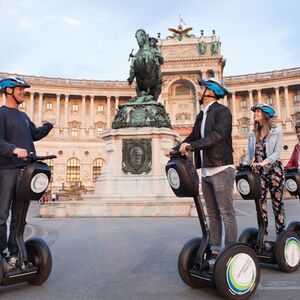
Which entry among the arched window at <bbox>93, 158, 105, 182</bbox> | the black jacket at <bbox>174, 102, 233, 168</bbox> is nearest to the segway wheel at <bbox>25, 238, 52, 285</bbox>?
the black jacket at <bbox>174, 102, 233, 168</bbox>

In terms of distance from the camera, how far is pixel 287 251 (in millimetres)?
4258

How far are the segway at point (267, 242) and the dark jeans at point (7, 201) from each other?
2.65 metres

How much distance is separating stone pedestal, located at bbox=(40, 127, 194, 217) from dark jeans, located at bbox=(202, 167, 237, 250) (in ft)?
25.7

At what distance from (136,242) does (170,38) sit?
67726 millimetres

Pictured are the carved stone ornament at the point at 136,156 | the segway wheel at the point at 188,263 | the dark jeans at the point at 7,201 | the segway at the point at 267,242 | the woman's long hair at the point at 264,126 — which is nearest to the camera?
the segway wheel at the point at 188,263

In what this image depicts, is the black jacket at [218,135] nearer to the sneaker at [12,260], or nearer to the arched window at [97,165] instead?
the sneaker at [12,260]

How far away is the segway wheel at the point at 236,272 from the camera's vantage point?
3.18 metres

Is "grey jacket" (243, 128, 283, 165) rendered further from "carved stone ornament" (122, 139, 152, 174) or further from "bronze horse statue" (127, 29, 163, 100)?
"bronze horse statue" (127, 29, 163, 100)

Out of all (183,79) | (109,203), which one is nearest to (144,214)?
(109,203)

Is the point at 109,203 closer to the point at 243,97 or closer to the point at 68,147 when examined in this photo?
the point at 68,147

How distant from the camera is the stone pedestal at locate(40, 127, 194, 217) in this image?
11.9 meters

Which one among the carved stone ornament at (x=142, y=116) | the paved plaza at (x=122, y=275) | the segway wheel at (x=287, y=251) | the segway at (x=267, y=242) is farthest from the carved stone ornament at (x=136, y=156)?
the segway wheel at (x=287, y=251)

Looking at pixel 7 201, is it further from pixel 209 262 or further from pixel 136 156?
pixel 136 156

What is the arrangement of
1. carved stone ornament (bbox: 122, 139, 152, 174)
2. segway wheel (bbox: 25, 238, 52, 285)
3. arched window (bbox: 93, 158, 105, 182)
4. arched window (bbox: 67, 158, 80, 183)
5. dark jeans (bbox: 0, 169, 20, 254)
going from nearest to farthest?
dark jeans (bbox: 0, 169, 20, 254) → segway wheel (bbox: 25, 238, 52, 285) → carved stone ornament (bbox: 122, 139, 152, 174) → arched window (bbox: 67, 158, 80, 183) → arched window (bbox: 93, 158, 105, 182)
